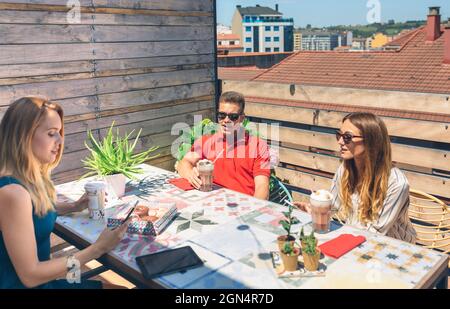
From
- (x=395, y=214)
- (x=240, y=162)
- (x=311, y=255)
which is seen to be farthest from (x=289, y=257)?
(x=240, y=162)

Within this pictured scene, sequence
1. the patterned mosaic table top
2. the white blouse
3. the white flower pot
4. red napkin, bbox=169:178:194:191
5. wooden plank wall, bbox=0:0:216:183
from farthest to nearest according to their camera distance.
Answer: wooden plank wall, bbox=0:0:216:183
red napkin, bbox=169:178:194:191
the white flower pot
the white blouse
the patterned mosaic table top

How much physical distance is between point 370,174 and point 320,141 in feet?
7.24

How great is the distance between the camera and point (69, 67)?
171 inches

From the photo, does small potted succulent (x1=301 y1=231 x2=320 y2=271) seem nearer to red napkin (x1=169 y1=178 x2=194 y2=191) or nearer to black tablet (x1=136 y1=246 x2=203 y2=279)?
black tablet (x1=136 y1=246 x2=203 y2=279)

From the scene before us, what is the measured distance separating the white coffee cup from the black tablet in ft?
2.37

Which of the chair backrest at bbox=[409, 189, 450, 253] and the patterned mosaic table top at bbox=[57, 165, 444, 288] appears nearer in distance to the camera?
the patterned mosaic table top at bbox=[57, 165, 444, 288]

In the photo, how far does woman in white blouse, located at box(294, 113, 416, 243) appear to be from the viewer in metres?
2.67

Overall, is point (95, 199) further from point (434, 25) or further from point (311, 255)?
point (434, 25)

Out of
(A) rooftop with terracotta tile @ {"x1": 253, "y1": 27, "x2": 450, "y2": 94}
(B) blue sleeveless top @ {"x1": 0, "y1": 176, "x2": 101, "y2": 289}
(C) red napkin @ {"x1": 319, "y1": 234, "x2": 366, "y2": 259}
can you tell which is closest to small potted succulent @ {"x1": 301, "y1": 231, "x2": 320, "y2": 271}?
(C) red napkin @ {"x1": 319, "y1": 234, "x2": 366, "y2": 259}

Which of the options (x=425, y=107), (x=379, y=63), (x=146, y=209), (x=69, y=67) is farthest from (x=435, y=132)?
(x=379, y=63)

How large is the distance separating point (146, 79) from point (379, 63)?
18339 millimetres

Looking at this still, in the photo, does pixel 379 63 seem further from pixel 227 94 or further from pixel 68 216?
pixel 68 216

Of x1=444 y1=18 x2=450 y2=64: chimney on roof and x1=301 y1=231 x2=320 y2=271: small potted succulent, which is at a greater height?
x1=444 y1=18 x2=450 y2=64: chimney on roof

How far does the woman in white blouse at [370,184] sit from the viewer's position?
8.77 ft
